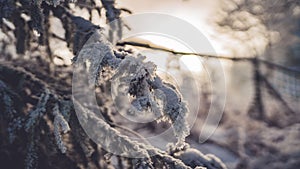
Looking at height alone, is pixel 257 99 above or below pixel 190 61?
below

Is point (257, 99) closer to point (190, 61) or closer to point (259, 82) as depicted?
point (259, 82)

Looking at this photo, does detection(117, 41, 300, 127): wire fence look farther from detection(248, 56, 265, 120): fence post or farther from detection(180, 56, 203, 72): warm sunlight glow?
detection(180, 56, 203, 72): warm sunlight glow

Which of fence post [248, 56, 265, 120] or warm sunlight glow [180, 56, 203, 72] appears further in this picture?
fence post [248, 56, 265, 120]

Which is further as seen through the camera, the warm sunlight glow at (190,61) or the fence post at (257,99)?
the fence post at (257,99)

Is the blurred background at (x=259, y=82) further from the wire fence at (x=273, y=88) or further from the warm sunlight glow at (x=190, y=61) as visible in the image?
the warm sunlight glow at (x=190, y=61)

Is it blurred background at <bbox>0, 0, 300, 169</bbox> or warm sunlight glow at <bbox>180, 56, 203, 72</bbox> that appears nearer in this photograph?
warm sunlight glow at <bbox>180, 56, 203, 72</bbox>

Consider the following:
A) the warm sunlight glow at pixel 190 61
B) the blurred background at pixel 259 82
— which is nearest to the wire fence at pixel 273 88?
the blurred background at pixel 259 82

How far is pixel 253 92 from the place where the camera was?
11.4 metres

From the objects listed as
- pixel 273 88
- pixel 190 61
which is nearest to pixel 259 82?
pixel 273 88

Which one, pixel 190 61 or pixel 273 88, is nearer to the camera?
pixel 190 61

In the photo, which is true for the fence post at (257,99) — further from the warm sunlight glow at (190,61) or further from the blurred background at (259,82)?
the warm sunlight glow at (190,61)

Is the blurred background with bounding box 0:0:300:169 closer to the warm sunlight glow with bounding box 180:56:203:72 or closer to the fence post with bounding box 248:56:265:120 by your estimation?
the fence post with bounding box 248:56:265:120

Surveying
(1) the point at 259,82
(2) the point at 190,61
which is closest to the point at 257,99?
(1) the point at 259,82

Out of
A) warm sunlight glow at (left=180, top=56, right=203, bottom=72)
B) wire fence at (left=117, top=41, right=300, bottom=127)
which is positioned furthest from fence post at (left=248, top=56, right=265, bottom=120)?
warm sunlight glow at (left=180, top=56, right=203, bottom=72)
